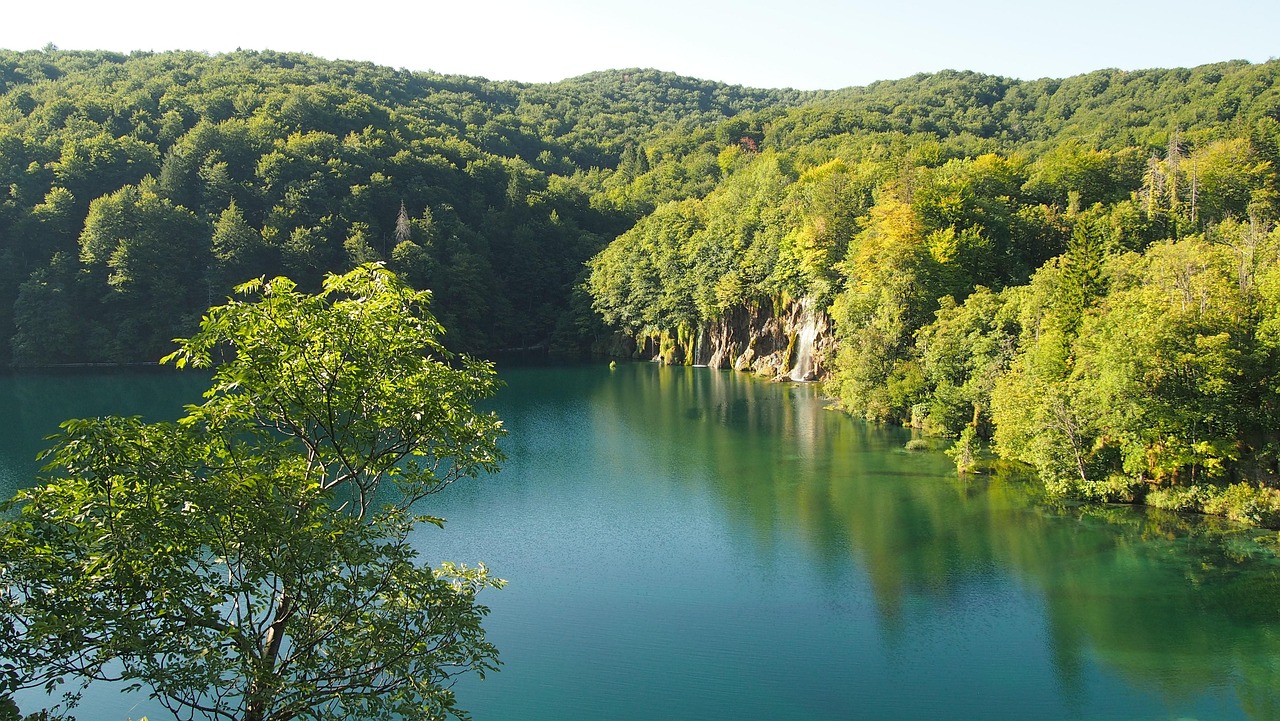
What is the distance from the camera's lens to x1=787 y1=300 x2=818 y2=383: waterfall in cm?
6000

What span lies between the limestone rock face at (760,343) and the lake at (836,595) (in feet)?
77.2

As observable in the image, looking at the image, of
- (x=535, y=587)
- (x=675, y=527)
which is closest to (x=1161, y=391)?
(x=675, y=527)

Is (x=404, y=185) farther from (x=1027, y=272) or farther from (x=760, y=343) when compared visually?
(x=1027, y=272)

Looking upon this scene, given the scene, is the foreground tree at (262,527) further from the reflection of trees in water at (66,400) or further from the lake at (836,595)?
the reflection of trees in water at (66,400)

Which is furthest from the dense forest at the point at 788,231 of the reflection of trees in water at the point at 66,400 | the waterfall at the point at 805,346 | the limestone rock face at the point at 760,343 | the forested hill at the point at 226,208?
the reflection of trees in water at the point at 66,400

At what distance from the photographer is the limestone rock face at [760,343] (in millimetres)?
59719

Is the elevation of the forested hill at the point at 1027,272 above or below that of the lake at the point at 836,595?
above

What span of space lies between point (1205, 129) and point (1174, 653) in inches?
2501

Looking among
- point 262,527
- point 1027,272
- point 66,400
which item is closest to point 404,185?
point 66,400

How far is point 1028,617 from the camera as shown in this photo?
19109 mm

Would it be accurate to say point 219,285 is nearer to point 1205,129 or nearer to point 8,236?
point 8,236

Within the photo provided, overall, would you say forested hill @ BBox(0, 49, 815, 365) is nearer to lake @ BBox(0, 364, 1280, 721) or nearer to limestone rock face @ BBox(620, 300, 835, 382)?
limestone rock face @ BBox(620, 300, 835, 382)

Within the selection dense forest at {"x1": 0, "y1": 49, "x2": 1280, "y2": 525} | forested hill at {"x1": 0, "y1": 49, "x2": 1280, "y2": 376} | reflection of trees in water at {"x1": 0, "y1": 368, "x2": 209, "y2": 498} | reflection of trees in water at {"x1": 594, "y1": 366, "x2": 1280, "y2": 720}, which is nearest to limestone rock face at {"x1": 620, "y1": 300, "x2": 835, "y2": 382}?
dense forest at {"x1": 0, "y1": 49, "x2": 1280, "y2": 525}

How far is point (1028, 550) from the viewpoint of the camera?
2341 cm
